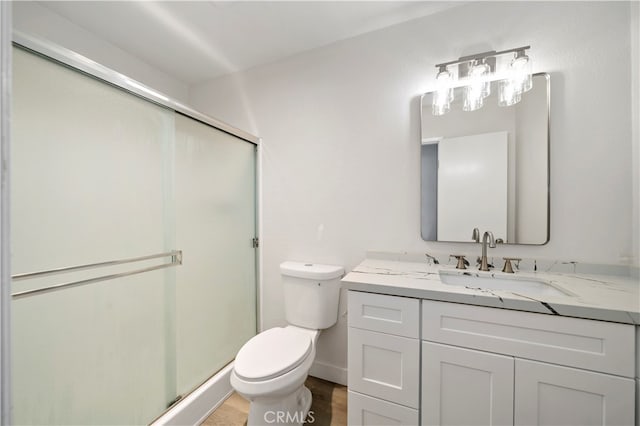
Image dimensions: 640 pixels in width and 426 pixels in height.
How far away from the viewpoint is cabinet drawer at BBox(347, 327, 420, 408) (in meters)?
0.99

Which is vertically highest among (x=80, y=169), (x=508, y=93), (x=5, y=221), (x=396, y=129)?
(x=508, y=93)

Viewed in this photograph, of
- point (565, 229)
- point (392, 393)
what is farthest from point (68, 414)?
point (565, 229)

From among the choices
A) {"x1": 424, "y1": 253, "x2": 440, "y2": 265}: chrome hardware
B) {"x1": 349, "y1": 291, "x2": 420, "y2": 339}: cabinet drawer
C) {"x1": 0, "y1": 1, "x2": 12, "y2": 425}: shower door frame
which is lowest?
{"x1": 349, "y1": 291, "x2": 420, "y2": 339}: cabinet drawer

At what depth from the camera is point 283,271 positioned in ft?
5.31

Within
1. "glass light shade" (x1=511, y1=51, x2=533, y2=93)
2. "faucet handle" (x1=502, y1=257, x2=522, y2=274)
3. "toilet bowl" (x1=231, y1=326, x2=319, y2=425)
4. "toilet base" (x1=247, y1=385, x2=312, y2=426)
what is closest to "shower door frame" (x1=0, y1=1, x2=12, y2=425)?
"toilet bowl" (x1=231, y1=326, x2=319, y2=425)

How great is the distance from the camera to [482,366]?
35.3 inches

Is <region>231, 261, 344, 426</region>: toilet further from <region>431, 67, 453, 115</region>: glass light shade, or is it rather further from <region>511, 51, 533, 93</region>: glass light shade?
<region>511, 51, 533, 93</region>: glass light shade

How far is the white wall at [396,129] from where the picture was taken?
1.15m

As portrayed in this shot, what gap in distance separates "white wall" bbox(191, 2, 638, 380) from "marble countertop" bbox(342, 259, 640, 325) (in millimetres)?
177

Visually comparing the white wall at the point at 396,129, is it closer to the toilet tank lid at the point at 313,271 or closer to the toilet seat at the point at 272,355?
the toilet tank lid at the point at 313,271

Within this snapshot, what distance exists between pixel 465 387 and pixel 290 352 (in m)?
0.75

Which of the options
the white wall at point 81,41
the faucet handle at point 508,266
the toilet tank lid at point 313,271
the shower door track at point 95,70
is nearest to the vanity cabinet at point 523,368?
the faucet handle at point 508,266

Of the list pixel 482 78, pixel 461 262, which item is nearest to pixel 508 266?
pixel 461 262

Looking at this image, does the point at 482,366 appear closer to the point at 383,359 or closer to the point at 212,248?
the point at 383,359
